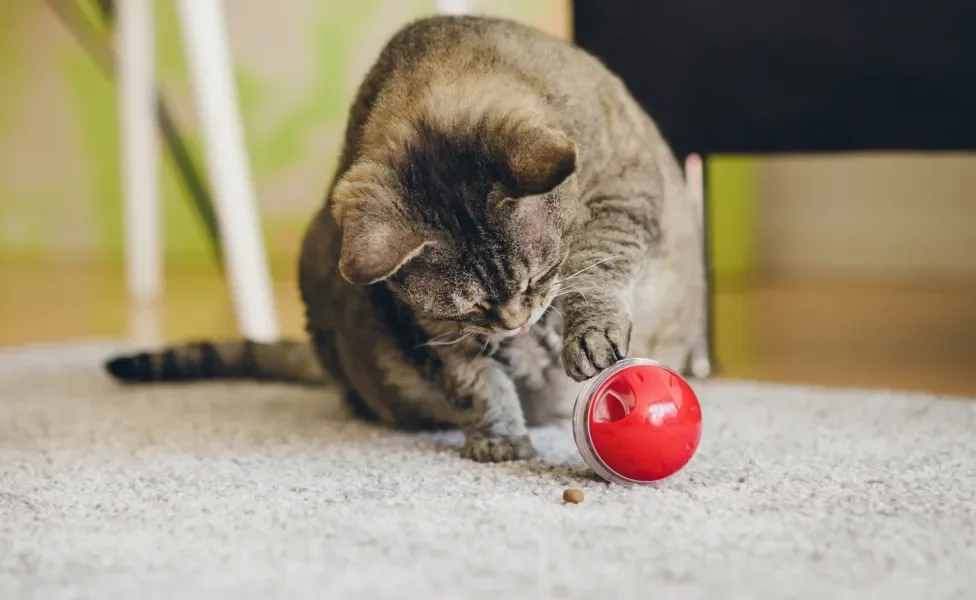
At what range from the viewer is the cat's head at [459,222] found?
1.06m

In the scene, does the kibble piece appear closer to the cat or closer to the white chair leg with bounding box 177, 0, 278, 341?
the cat

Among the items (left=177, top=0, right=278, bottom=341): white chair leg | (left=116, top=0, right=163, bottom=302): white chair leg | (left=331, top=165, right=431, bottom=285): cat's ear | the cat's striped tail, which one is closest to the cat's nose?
(left=331, top=165, right=431, bottom=285): cat's ear

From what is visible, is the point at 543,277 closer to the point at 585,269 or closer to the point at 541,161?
the point at 585,269

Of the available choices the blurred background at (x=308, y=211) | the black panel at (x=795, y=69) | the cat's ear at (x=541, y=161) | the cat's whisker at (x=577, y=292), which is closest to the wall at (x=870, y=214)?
the blurred background at (x=308, y=211)

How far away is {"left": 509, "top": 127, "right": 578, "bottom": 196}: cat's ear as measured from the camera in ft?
3.28

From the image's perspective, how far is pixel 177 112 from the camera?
3.58m

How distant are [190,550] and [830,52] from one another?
1349 mm

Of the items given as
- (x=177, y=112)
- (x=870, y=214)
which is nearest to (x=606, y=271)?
(x=870, y=214)

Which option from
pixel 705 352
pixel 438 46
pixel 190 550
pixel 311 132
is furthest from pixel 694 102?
pixel 311 132

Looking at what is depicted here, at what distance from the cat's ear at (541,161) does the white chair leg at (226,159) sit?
114cm

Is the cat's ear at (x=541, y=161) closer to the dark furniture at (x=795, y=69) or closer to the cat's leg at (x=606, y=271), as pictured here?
the cat's leg at (x=606, y=271)

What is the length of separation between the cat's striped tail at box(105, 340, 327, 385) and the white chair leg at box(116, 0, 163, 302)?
104 centimetres

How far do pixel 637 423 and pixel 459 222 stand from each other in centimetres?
29

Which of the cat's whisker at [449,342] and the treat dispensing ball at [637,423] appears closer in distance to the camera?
the treat dispensing ball at [637,423]
